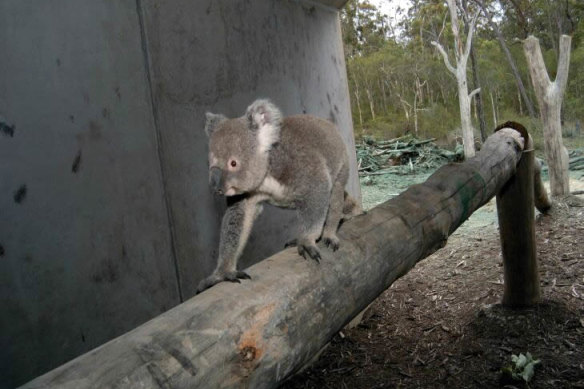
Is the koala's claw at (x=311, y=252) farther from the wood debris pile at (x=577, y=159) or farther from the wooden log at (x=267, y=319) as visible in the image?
the wood debris pile at (x=577, y=159)

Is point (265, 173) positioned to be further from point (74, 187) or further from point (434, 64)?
point (434, 64)

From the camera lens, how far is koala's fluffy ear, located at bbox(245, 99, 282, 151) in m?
1.74

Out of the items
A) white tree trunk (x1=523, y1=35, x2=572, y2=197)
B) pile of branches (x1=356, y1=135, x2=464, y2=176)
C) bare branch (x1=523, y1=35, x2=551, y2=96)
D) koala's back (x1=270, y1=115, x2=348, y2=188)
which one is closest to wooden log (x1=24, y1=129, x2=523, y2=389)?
koala's back (x1=270, y1=115, x2=348, y2=188)

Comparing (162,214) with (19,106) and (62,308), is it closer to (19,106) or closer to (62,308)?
(62,308)

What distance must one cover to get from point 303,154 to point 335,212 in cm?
28

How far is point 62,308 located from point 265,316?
0.95m

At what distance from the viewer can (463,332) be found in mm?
3076

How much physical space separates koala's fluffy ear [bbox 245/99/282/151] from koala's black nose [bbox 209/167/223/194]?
0.77 feet

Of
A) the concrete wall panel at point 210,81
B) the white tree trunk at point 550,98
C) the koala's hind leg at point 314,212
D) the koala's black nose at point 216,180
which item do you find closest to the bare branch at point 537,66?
the white tree trunk at point 550,98

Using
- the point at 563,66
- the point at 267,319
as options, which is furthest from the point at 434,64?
the point at 267,319

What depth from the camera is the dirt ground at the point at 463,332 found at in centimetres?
261

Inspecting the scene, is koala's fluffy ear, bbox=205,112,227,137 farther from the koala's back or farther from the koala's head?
the koala's back

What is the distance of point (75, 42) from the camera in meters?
1.70

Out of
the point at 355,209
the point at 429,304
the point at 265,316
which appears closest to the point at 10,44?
the point at 265,316
